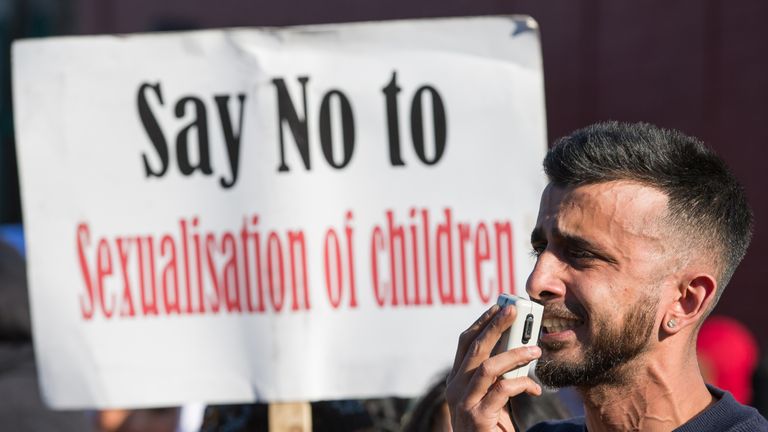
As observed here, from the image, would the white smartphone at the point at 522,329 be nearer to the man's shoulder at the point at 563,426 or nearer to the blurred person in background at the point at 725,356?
the man's shoulder at the point at 563,426

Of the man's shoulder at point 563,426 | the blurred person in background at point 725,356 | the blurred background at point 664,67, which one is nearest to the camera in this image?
the man's shoulder at point 563,426

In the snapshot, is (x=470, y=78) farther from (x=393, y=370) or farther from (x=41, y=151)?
(x=41, y=151)

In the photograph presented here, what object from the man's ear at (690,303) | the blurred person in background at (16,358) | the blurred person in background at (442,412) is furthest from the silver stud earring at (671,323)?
the blurred person in background at (16,358)

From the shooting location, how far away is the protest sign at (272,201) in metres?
3.52

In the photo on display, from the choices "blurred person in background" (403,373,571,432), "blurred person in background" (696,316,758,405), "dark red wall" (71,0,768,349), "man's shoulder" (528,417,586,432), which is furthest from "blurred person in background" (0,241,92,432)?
"dark red wall" (71,0,768,349)

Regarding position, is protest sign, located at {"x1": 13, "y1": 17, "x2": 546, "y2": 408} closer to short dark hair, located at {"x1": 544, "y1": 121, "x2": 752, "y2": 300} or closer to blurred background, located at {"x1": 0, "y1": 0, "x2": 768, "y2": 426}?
short dark hair, located at {"x1": 544, "y1": 121, "x2": 752, "y2": 300}

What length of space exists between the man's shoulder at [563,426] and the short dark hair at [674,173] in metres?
0.37

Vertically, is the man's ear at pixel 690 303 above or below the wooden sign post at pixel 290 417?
above

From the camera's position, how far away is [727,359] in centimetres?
572

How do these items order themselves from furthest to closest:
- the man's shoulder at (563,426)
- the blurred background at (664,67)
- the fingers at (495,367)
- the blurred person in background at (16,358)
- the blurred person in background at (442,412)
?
the blurred background at (664,67) < the blurred person in background at (442,412) < the blurred person in background at (16,358) < the man's shoulder at (563,426) < the fingers at (495,367)

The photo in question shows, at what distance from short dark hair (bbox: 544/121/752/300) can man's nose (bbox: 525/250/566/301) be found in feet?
0.48

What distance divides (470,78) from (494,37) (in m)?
0.13

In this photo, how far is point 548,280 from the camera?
2.12m

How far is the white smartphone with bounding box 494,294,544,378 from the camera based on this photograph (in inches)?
79.8
